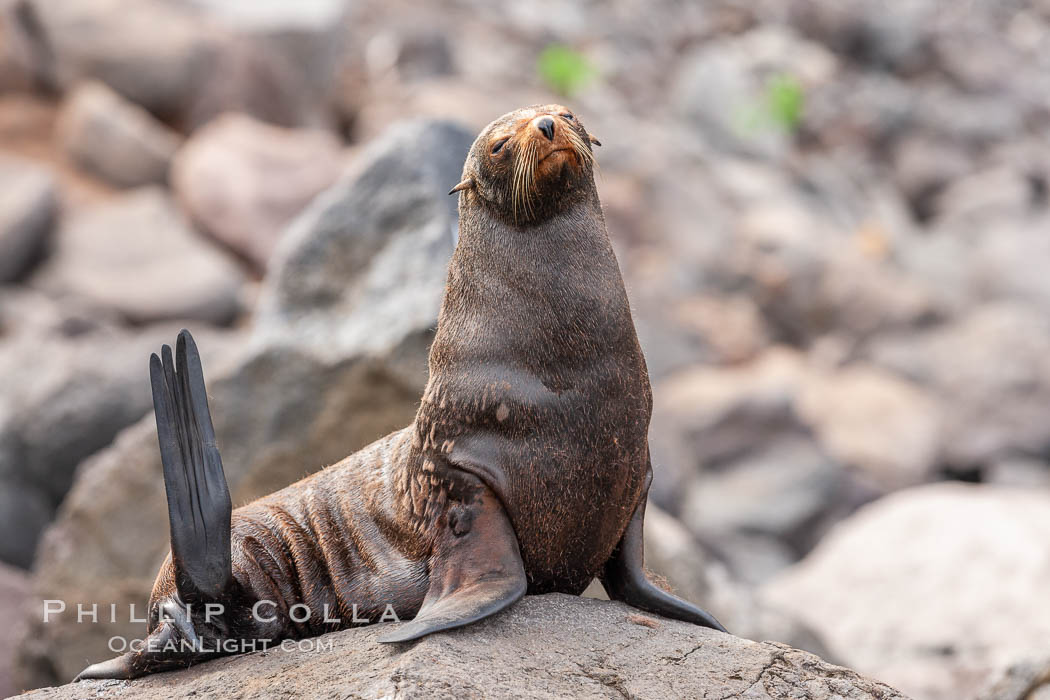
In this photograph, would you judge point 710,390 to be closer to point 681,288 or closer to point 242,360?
point 681,288

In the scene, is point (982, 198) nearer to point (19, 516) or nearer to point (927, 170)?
point (927, 170)

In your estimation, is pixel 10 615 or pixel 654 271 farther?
pixel 654 271

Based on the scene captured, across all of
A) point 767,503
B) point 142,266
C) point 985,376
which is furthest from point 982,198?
point 142,266

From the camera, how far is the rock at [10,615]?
7797 mm

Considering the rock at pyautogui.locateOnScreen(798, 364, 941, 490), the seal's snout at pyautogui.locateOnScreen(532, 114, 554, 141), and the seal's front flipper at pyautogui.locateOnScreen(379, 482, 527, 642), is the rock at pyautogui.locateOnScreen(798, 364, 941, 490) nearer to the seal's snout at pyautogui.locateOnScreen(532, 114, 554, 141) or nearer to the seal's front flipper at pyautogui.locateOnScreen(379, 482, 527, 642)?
the seal's front flipper at pyautogui.locateOnScreen(379, 482, 527, 642)

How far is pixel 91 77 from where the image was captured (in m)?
18.7

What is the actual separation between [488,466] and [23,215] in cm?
1359

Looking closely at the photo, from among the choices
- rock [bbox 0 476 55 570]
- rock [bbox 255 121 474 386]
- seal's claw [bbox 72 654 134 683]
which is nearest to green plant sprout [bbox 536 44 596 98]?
rock [bbox 0 476 55 570]

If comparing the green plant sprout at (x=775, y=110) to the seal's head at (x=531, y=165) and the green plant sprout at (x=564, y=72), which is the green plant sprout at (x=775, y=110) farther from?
the seal's head at (x=531, y=165)

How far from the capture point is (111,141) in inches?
697

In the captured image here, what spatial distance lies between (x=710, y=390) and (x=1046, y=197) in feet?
49.2

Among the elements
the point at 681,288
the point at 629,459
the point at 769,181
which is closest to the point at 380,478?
the point at 629,459

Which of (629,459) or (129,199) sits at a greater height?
(129,199)

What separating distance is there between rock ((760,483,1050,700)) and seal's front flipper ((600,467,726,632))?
168 inches
